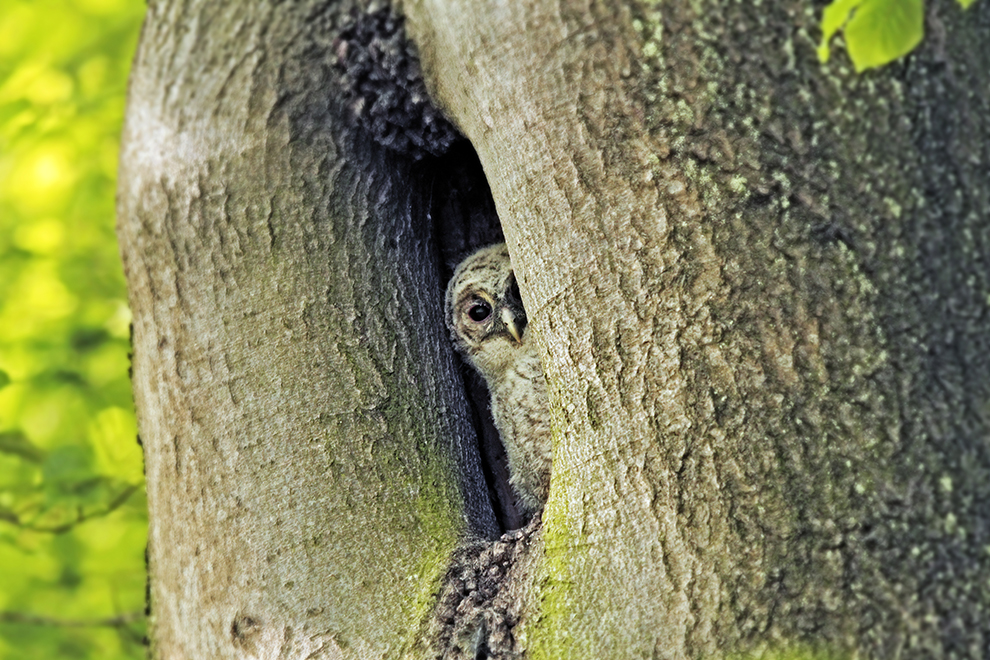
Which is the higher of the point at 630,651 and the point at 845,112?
the point at 845,112

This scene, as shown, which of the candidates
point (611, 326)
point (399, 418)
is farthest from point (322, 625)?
point (611, 326)

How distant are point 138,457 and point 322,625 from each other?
2209mm

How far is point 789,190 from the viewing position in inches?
51.0

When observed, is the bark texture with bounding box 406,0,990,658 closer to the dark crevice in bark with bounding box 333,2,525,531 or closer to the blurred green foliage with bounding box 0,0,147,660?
the dark crevice in bark with bounding box 333,2,525,531

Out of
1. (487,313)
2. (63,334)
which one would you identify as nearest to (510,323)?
(487,313)

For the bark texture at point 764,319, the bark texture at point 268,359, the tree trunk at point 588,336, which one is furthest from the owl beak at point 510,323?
the bark texture at point 764,319

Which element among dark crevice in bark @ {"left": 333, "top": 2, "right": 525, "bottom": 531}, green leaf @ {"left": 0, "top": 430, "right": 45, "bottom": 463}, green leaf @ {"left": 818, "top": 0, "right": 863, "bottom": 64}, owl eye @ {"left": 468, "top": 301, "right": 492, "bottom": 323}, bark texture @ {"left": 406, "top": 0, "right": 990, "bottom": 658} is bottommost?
bark texture @ {"left": 406, "top": 0, "right": 990, "bottom": 658}

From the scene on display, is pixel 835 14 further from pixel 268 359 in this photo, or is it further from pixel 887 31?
pixel 268 359

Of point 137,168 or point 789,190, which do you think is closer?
point 789,190

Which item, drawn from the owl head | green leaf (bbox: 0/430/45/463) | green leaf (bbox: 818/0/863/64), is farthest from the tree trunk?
green leaf (bbox: 0/430/45/463)

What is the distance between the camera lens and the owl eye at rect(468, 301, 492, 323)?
9.34ft

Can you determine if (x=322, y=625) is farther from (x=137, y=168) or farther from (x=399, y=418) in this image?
(x=137, y=168)

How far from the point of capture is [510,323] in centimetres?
283

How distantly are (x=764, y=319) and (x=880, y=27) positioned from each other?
0.44 m
